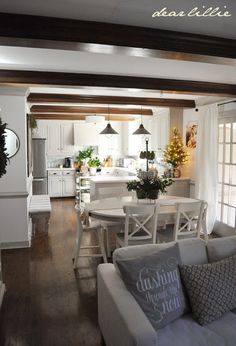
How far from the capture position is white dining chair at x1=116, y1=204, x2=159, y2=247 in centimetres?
339

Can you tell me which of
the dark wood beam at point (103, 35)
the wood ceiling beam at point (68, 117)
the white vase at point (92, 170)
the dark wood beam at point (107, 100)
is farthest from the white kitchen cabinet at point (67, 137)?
the dark wood beam at point (103, 35)

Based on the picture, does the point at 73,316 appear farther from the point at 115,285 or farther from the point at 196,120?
the point at 196,120

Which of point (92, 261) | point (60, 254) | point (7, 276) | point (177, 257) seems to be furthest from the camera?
point (60, 254)

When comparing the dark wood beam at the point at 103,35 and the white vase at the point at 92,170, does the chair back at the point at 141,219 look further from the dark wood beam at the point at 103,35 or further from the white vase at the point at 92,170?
the white vase at the point at 92,170

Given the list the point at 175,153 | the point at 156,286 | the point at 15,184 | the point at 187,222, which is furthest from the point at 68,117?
the point at 156,286

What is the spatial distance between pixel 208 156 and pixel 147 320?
13.0ft

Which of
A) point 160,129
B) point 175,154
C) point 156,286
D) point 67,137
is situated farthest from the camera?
point 67,137

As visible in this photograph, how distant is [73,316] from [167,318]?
4.01ft

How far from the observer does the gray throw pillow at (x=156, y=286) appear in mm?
1885

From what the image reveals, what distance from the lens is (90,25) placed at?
2.04 meters

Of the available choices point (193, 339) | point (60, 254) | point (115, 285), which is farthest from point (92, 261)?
point (193, 339)

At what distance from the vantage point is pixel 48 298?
3135 millimetres

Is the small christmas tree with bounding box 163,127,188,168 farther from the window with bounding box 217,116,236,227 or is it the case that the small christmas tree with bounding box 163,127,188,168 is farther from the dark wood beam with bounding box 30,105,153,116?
the dark wood beam with bounding box 30,105,153,116

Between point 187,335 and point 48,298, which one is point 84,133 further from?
point 187,335
